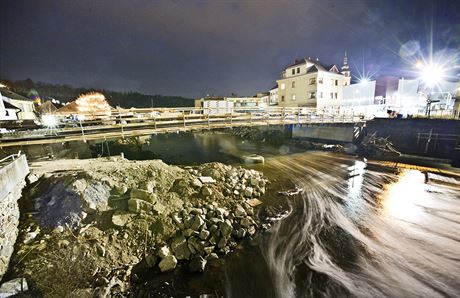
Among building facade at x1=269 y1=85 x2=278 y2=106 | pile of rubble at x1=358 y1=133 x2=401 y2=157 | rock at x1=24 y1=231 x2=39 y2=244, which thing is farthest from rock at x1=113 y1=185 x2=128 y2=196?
building facade at x1=269 y1=85 x2=278 y2=106

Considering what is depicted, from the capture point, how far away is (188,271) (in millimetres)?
6961

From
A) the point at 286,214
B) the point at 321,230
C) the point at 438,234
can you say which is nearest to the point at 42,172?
the point at 286,214

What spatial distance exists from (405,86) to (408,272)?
46.9 meters

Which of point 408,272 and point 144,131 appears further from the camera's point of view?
A: point 144,131

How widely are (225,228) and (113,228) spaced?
Answer: 4.48 m

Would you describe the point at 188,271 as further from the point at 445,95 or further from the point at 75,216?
the point at 445,95

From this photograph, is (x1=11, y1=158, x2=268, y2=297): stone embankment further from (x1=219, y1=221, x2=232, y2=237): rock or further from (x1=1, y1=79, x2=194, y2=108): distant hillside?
(x1=1, y1=79, x2=194, y2=108): distant hillside

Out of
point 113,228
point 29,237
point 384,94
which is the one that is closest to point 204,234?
point 113,228

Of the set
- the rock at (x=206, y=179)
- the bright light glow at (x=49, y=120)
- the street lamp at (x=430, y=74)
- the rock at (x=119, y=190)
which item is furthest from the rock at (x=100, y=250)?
the street lamp at (x=430, y=74)

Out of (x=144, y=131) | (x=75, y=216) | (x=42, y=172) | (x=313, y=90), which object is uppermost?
(x=313, y=90)

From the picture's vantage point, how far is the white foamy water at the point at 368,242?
6781 millimetres

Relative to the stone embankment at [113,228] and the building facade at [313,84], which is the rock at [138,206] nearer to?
the stone embankment at [113,228]

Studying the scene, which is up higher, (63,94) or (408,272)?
(63,94)

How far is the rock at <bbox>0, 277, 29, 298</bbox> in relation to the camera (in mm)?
4945
